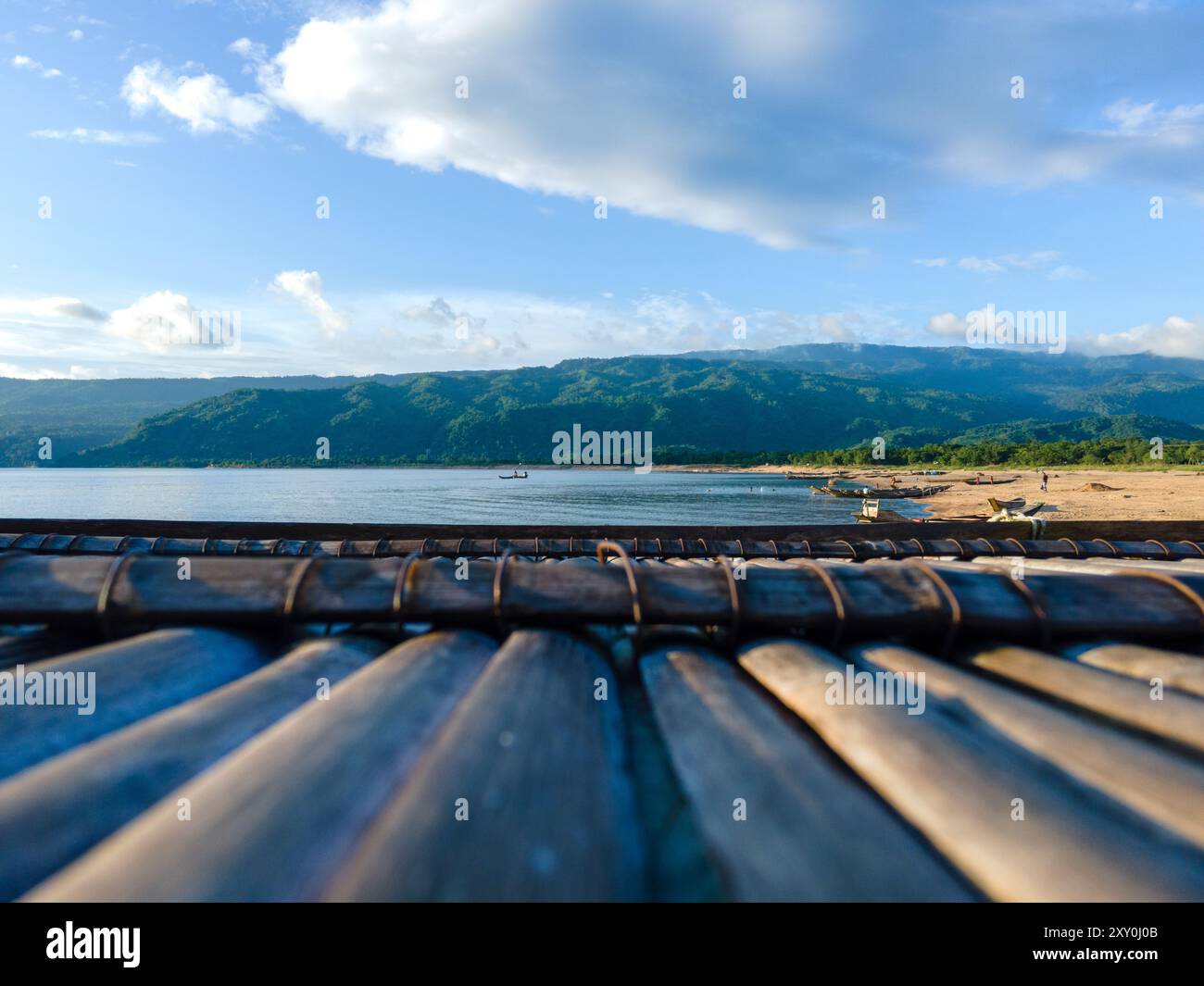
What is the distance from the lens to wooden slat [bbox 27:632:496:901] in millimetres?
1640

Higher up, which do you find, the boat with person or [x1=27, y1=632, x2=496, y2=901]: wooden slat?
[x1=27, y1=632, x2=496, y2=901]: wooden slat

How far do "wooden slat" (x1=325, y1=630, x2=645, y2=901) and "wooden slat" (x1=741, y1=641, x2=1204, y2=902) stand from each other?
955mm

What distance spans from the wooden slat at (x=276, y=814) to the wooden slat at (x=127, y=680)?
3.04ft

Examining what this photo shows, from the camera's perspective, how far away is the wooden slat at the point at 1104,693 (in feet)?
8.93

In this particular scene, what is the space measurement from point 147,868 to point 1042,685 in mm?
3896

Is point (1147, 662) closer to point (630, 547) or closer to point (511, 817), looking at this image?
point (511, 817)

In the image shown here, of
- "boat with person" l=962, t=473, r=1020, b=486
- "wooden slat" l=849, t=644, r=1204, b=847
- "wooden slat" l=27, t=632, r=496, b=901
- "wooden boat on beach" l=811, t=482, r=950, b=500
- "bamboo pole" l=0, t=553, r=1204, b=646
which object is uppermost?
"bamboo pole" l=0, t=553, r=1204, b=646

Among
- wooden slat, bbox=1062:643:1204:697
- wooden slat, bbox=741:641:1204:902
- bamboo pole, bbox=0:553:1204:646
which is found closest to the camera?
wooden slat, bbox=741:641:1204:902

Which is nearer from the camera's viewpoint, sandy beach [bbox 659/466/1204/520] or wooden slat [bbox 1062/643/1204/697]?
wooden slat [bbox 1062/643/1204/697]

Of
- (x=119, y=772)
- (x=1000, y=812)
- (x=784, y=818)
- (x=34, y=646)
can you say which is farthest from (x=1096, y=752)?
(x=34, y=646)

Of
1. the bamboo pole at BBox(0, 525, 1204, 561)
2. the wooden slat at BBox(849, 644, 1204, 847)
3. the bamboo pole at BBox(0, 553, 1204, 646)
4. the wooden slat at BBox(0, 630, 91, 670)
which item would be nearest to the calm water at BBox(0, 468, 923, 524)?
the bamboo pole at BBox(0, 525, 1204, 561)

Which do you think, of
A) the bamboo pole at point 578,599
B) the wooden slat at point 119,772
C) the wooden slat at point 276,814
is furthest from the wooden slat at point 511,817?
the bamboo pole at point 578,599

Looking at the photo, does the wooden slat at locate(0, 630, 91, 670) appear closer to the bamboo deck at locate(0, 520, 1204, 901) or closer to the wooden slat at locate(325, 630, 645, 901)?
the bamboo deck at locate(0, 520, 1204, 901)
